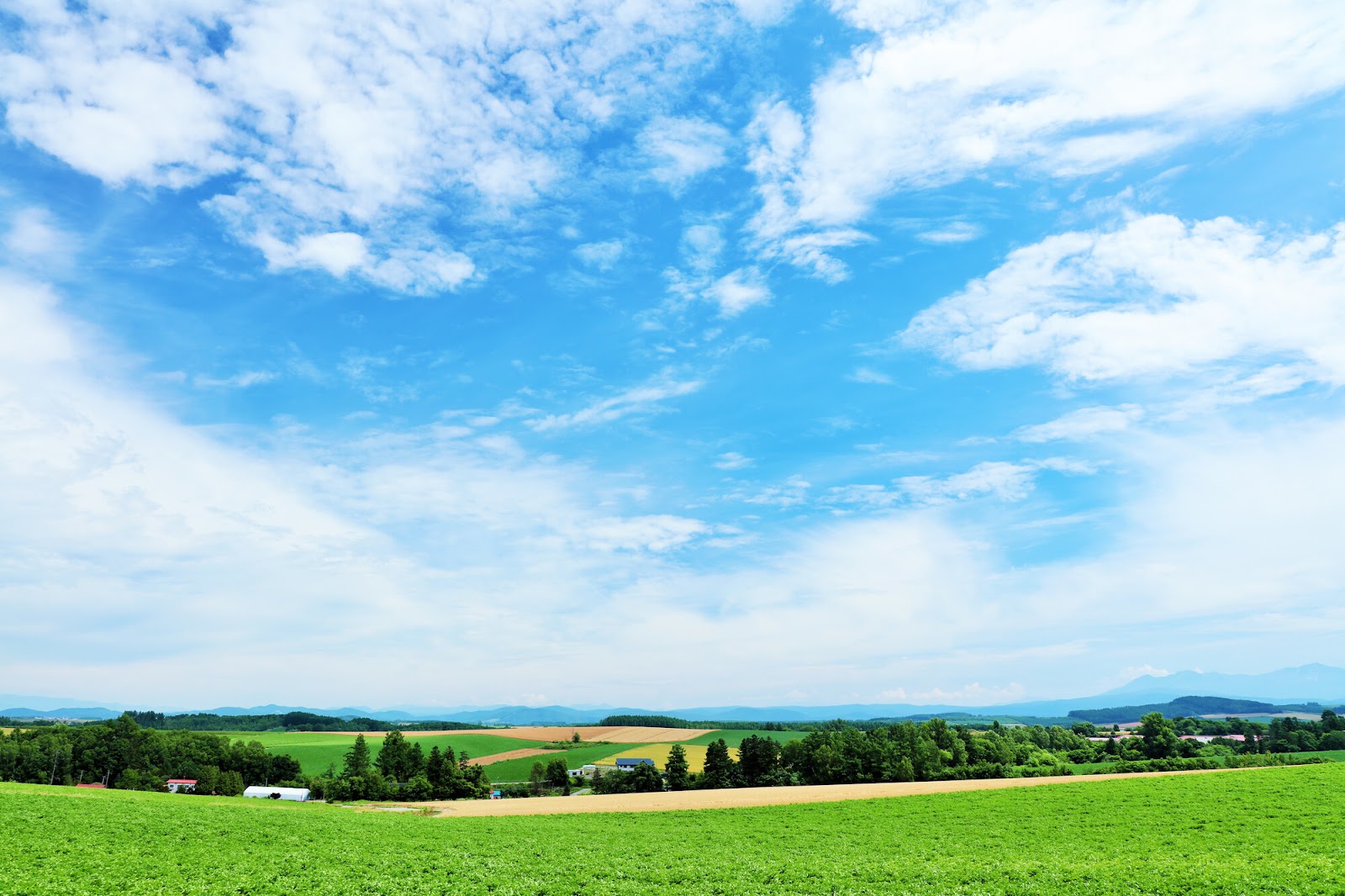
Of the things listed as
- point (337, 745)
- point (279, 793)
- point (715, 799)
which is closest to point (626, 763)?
point (279, 793)

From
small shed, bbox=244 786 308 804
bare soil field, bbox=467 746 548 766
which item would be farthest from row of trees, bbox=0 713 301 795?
bare soil field, bbox=467 746 548 766

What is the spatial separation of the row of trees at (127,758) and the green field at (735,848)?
81.3 meters

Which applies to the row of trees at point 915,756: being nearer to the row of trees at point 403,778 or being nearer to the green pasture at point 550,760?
the row of trees at point 403,778

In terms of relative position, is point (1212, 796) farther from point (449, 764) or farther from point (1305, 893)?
point (449, 764)

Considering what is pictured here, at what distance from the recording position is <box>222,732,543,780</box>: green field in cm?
13738

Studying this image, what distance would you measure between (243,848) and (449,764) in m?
65.5

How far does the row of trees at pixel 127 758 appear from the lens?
111562 millimetres

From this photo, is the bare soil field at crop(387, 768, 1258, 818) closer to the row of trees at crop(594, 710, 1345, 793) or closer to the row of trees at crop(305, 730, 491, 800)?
the row of trees at crop(305, 730, 491, 800)

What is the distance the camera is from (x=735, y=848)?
123 feet

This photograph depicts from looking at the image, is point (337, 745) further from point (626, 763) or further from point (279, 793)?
point (626, 763)

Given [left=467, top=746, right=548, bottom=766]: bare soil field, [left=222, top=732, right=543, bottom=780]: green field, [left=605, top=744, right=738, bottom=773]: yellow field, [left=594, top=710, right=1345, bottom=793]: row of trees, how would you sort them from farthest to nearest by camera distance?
[left=467, top=746, right=548, bottom=766]: bare soil field < [left=222, top=732, right=543, bottom=780]: green field < [left=605, top=744, right=738, bottom=773]: yellow field < [left=594, top=710, right=1345, bottom=793]: row of trees

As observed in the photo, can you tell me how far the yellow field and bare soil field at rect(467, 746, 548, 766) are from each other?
14865mm

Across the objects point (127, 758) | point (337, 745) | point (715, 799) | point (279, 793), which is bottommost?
point (337, 745)

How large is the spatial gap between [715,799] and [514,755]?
100 m
